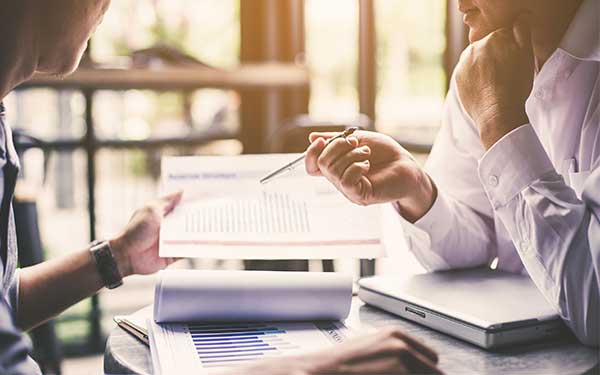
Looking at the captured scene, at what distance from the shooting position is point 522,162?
35.0 inches

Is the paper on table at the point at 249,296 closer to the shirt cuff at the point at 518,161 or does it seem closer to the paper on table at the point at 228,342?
the paper on table at the point at 228,342

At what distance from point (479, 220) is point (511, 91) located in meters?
0.38

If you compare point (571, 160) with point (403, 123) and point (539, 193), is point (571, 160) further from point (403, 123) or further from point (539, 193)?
point (403, 123)

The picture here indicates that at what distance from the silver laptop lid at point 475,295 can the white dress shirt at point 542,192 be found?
0.04 meters

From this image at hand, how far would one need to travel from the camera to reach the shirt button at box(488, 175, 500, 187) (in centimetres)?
92

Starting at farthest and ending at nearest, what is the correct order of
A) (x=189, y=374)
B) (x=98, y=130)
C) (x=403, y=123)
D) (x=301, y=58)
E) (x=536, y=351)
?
(x=301, y=58) < (x=403, y=123) < (x=98, y=130) < (x=536, y=351) < (x=189, y=374)

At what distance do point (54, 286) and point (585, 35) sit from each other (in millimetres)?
906

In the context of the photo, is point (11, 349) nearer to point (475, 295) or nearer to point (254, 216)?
point (254, 216)

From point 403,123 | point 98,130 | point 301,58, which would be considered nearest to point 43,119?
point 98,130

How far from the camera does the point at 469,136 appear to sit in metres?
1.26

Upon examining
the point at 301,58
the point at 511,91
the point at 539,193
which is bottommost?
the point at 539,193

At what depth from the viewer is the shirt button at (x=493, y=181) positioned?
915 millimetres

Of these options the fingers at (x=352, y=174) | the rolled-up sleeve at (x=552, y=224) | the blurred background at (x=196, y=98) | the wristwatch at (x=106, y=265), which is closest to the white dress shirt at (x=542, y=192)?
the rolled-up sleeve at (x=552, y=224)

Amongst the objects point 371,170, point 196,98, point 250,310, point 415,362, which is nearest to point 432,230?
point 371,170
